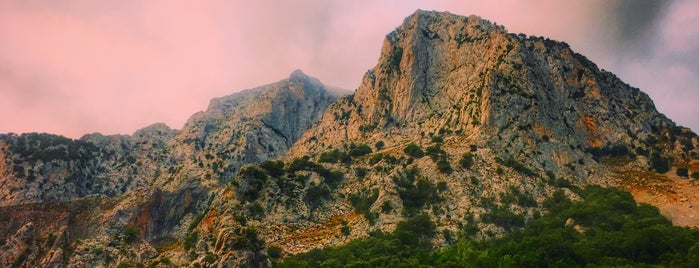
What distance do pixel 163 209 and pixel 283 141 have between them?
64404 mm

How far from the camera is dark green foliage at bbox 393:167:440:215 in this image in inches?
3819

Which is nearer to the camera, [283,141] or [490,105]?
[490,105]

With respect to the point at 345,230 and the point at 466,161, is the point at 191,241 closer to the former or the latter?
the point at 345,230

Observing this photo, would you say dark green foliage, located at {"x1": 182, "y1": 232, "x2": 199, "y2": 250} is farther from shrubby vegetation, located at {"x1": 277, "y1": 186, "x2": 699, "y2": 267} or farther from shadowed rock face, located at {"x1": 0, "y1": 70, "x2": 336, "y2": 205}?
shadowed rock face, located at {"x1": 0, "y1": 70, "x2": 336, "y2": 205}

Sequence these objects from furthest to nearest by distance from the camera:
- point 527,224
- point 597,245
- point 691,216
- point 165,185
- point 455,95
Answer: point 165,185, point 455,95, point 527,224, point 691,216, point 597,245

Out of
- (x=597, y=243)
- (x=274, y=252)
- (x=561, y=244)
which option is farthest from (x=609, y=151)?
(x=274, y=252)

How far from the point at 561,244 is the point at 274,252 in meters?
45.5

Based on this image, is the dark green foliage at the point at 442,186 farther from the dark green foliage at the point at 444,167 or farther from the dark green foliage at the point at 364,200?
the dark green foliage at the point at 364,200

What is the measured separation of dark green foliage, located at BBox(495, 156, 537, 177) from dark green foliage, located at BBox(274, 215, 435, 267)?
24.4 m

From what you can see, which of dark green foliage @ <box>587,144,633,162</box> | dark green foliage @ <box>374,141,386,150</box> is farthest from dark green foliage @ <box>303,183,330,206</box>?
dark green foliage @ <box>587,144,633,162</box>

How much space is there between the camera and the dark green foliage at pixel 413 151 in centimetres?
11301

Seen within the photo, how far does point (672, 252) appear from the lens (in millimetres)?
63500

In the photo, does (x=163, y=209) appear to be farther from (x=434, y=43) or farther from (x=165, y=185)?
(x=434, y=43)

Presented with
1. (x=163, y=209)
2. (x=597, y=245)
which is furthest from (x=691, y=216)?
(x=163, y=209)
